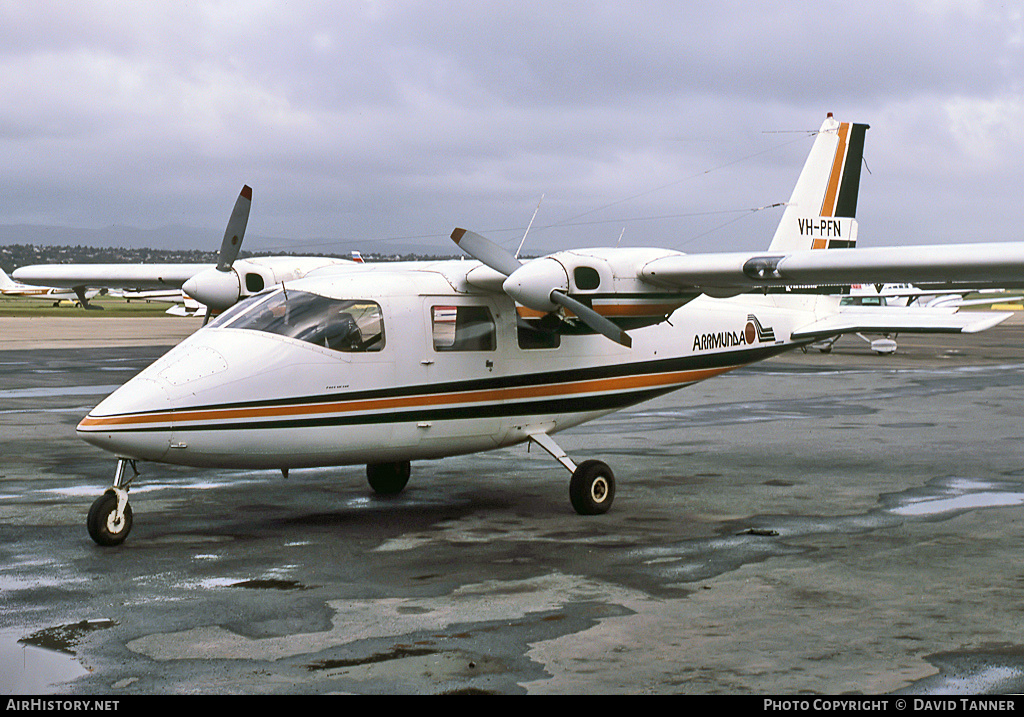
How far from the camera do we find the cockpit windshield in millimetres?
11125

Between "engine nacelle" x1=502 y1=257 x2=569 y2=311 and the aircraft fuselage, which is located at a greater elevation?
"engine nacelle" x1=502 y1=257 x2=569 y2=311

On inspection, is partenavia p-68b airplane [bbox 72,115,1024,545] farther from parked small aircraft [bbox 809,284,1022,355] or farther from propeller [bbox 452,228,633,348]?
parked small aircraft [bbox 809,284,1022,355]

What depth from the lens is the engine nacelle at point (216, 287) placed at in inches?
535

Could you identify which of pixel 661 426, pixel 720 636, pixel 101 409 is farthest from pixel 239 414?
pixel 661 426

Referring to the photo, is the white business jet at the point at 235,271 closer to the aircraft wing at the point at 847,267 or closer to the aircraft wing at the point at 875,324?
the aircraft wing at the point at 847,267

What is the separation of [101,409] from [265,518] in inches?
104

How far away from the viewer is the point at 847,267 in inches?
438

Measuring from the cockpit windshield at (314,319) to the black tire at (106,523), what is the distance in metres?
2.19

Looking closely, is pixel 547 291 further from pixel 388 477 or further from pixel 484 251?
pixel 388 477

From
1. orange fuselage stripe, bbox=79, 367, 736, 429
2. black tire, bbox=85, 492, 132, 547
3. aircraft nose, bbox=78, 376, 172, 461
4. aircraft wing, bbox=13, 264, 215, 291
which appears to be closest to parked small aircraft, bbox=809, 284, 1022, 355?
orange fuselage stripe, bbox=79, 367, 736, 429

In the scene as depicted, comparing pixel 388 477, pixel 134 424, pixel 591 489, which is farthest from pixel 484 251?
pixel 134 424

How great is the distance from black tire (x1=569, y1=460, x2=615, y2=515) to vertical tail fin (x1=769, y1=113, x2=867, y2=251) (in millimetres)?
6017

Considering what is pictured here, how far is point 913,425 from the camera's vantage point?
2028 cm

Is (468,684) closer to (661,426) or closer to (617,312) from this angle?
(617,312)
